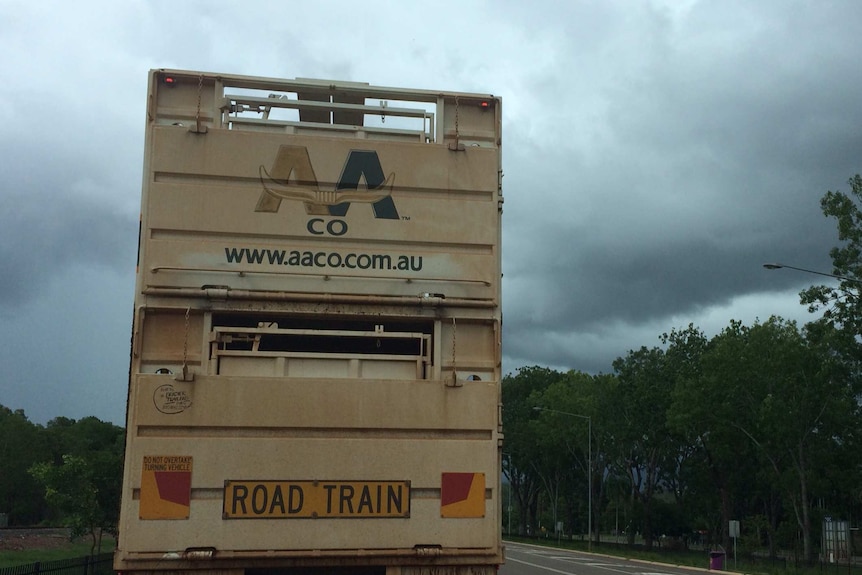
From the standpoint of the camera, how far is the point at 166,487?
5609 mm

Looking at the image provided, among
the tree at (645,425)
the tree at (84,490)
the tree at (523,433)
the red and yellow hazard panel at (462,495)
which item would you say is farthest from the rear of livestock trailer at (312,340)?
the tree at (523,433)

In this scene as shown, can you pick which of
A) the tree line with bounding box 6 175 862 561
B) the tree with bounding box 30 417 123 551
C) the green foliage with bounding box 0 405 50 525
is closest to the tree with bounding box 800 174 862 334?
the tree line with bounding box 6 175 862 561

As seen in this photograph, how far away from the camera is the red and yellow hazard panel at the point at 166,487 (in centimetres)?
559

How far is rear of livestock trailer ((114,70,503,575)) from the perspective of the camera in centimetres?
566

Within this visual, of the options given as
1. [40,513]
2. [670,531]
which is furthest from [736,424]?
[40,513]

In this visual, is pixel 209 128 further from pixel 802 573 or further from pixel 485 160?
pixel 802 573

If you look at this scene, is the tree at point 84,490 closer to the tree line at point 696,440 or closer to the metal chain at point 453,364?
the tree line at point 696,440

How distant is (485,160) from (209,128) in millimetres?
2058

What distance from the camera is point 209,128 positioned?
6367 millimetres

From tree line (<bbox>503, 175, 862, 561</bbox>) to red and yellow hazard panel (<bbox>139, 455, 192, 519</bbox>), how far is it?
19.7m

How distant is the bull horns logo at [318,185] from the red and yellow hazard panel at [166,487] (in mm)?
1871

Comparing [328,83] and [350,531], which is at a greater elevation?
[328,83]

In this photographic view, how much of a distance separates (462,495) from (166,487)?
1935 mm

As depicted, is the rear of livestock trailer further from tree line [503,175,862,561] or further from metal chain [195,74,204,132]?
tree line [503,175,862,561]
